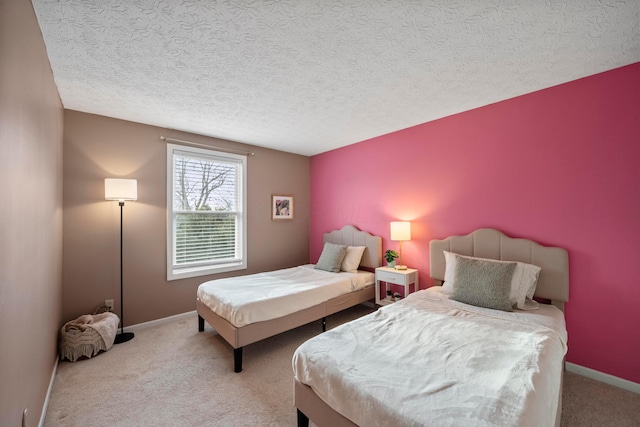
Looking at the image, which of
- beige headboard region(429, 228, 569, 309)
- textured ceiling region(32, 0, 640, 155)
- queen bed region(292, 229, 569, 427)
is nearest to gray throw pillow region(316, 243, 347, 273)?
beige headboard region(429, 228, 569, 309)

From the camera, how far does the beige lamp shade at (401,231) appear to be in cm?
324

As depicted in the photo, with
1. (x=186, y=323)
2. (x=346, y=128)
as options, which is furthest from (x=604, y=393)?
(x=186, y=323)

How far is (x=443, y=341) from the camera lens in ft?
5.37

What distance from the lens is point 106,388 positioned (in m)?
2.09

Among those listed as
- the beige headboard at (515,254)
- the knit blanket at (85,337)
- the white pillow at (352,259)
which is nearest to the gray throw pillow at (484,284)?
the beige headboard at (515,254)

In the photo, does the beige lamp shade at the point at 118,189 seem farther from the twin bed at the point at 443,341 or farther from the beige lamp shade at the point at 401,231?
the beige lamp shade at the point at 401,231

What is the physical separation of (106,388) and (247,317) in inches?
47.1

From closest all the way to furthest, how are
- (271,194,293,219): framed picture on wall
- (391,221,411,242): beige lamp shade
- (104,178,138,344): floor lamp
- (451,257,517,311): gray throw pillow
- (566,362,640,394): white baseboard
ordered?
(566,362,640,394): white baseboard < (451,257,517,311): gray throw pillow < (104,178,138,344): floor lamp < (391,221,411,242): beige lamp shade < (271,194,293,219): framed picture on wall

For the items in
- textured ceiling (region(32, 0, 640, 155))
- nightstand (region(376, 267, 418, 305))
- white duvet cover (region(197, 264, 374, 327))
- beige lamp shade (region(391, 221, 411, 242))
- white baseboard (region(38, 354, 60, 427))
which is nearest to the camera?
textured ceiling (region(32, 0, 640, 155))

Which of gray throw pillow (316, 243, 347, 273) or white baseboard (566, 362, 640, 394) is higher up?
gray throw pillow (316, 243, 347, 273)

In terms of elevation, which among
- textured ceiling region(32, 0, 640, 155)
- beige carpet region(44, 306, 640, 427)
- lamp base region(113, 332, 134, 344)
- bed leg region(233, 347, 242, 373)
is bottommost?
beige carpet region(44, 306, 640, 427)

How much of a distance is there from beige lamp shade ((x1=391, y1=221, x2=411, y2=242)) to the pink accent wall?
0.19 meters

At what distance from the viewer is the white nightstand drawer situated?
10.3 feet

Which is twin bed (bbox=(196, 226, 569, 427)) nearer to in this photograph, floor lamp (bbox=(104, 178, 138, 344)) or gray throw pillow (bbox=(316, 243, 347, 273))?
gray throw pillow (bbox=(316, 243, 347, 273))
